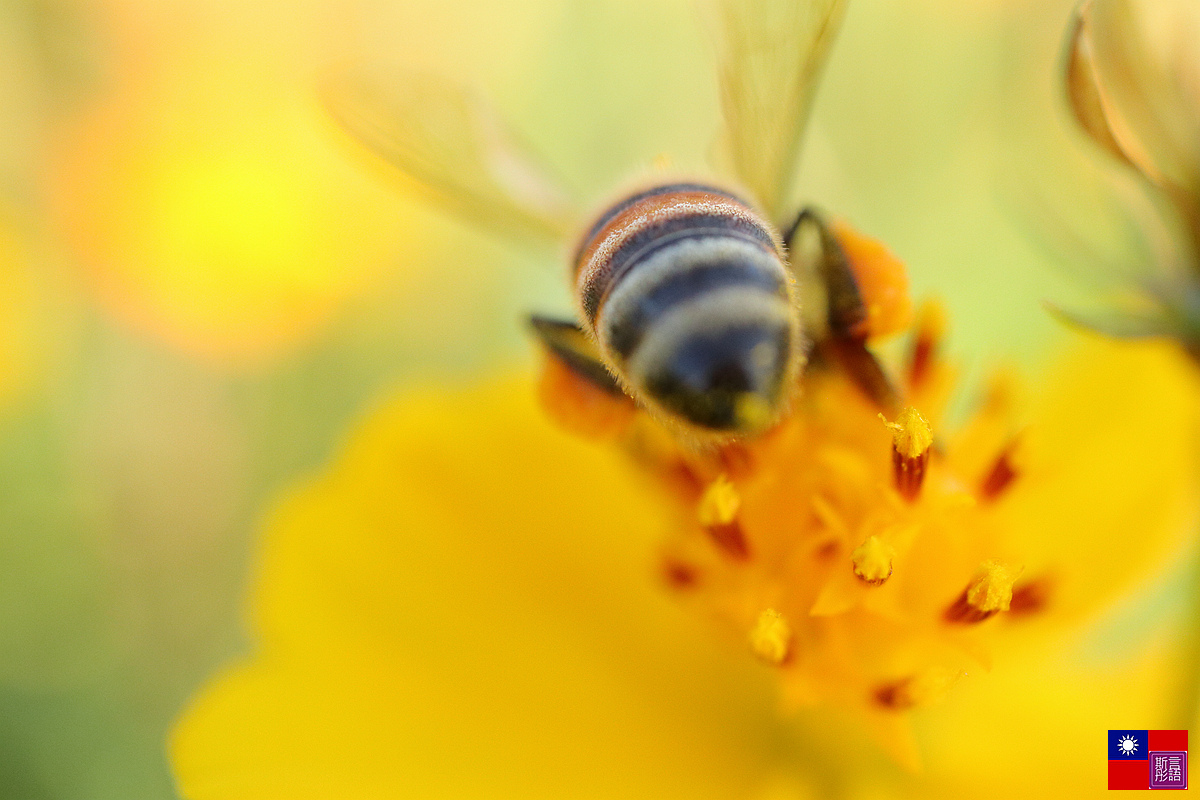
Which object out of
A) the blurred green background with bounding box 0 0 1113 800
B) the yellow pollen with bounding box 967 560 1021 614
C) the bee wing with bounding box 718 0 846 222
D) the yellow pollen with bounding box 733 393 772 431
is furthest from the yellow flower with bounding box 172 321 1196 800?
the blurred green background with bounding box 0 0 1113 800

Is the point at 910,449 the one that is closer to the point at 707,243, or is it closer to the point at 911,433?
the point at 911,433

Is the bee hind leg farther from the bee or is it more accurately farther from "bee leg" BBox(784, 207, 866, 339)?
"bee leg" BBox(784, 207, 866, 339)

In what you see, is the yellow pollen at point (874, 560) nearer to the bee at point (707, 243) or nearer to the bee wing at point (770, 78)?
the bee at point (707, 243)

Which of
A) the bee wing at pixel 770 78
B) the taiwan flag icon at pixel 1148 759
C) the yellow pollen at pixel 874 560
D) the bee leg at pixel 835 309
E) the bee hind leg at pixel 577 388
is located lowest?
the taiwan flag icon at pixel 1148 759

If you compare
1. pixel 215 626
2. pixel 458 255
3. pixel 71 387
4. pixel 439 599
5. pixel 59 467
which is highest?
pixel 458 255

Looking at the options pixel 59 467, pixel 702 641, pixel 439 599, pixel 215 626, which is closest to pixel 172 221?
pixel 59 467

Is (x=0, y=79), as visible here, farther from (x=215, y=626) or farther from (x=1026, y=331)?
(x=1026, y=331)

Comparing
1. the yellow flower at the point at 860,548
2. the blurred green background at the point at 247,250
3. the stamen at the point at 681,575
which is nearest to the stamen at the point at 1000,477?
the yellow flower at the point at 860,548
